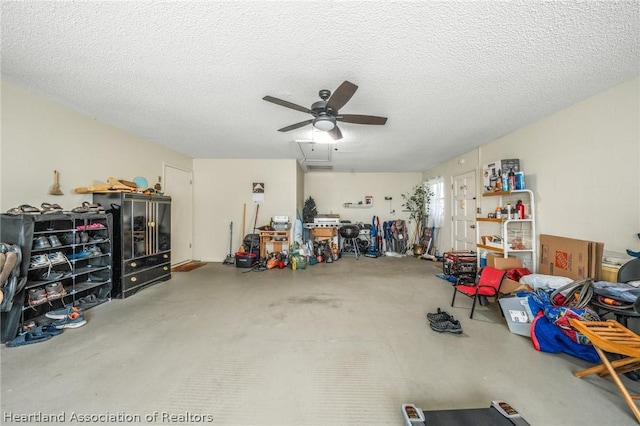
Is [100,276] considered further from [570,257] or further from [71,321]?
[570,257]

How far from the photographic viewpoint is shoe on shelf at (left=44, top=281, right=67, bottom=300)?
2512 mm

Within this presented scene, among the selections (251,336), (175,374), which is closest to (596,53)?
(251,336)

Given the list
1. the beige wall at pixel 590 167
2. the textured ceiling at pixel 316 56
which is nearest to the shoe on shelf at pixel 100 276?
the textured ceiling at pixel 316 56

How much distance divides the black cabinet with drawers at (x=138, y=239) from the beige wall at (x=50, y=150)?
0.43 meters

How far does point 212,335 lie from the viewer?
7.59ft

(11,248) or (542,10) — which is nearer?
(542,10)

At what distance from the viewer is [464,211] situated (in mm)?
5121

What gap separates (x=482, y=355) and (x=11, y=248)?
448 cm

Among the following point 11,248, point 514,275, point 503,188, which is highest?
point 503,188

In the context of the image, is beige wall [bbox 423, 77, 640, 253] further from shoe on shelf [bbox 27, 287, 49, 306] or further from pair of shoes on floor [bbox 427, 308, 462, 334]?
shoe on shelf [bbox 27, 287, 49, 306]

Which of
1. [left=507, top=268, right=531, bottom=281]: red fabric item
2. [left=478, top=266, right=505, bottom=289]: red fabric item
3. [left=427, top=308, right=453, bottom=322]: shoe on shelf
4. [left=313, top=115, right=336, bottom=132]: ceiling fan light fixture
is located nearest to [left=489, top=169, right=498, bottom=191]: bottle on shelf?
[left=507, top=268, right=531, bottom=281]: red fabric item

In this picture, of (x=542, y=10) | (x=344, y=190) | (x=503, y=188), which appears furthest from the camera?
(x=344, y=190)

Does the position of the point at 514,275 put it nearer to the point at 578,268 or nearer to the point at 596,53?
the point at 578,268

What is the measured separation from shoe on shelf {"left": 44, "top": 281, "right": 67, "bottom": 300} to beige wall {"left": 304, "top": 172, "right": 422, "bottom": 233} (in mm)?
5684
